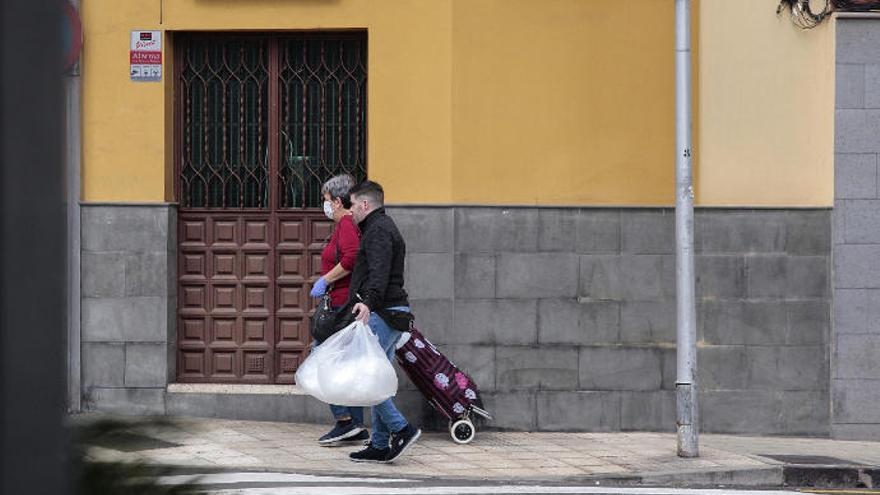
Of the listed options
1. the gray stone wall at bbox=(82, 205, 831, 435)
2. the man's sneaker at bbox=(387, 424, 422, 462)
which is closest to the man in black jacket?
the man's sneaker at bbox=(387, 424, 422, 462)

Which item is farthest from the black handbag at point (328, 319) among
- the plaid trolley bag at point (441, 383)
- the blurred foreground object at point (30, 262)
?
the blurred foreground object at point (30, 262)

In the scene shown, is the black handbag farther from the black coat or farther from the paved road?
the paved road

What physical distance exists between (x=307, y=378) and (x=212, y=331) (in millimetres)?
2734

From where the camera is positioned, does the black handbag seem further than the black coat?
Yes

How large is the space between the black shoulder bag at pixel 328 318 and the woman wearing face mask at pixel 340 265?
0.05 metres

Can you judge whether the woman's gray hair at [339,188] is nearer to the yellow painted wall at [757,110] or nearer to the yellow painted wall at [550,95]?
the yellow painted wall at [550,95]

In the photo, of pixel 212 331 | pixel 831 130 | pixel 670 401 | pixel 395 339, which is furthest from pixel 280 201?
pixel 831 130

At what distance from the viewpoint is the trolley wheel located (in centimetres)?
1082

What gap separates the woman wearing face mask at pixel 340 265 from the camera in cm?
1041

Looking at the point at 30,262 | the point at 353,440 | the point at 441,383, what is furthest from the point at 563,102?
the point at 30,262

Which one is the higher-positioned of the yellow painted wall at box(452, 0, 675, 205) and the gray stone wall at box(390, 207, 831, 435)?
the yellow painted wall at box(452, 0, 675, 205)

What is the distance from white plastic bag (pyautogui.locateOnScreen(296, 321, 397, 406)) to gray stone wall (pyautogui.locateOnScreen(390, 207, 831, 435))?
82.9 inches

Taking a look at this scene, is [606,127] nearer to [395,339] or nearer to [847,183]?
[847,183]

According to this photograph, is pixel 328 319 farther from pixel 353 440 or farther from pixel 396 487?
pixel 396 487
